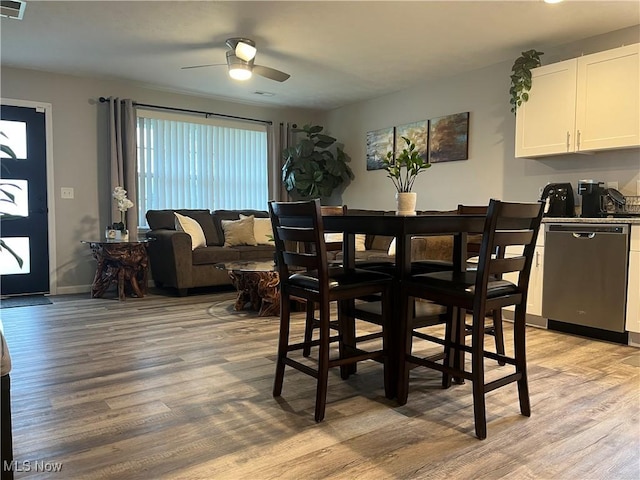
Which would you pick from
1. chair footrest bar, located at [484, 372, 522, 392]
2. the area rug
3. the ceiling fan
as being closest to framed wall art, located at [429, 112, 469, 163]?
the ceiling fan

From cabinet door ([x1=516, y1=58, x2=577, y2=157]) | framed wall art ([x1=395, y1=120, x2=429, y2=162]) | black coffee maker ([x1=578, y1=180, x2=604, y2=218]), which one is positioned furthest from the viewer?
framed wall art ([x1=395, y1=120, x2=429, y2=162])

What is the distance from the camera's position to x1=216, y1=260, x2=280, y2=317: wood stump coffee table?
4.04m

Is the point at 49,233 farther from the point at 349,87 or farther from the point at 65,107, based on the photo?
the point at 349,87

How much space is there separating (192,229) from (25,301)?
183 cm

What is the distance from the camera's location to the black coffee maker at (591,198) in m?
3.67

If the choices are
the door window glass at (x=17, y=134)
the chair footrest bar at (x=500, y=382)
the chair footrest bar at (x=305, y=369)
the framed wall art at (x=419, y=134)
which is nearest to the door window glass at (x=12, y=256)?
the door window glass at (x=17, y=134)

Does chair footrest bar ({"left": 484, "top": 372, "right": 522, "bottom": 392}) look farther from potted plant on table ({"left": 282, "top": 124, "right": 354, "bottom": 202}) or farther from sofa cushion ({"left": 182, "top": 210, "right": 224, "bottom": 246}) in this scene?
potted plant on table ({"left": 282, "top": 124, "right": 354, "bottom": 202})

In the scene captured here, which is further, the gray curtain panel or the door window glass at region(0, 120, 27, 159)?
the gray curtain panel

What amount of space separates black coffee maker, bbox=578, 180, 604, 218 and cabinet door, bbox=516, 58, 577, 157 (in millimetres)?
325

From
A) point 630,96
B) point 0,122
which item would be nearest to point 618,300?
point 630,96

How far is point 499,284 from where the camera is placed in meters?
2.05

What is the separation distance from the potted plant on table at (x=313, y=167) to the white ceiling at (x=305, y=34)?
1.15 m

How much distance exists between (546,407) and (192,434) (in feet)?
5.35

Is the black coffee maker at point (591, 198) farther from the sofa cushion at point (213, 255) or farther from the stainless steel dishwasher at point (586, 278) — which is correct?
the sofa cushion at point (213, 255)
